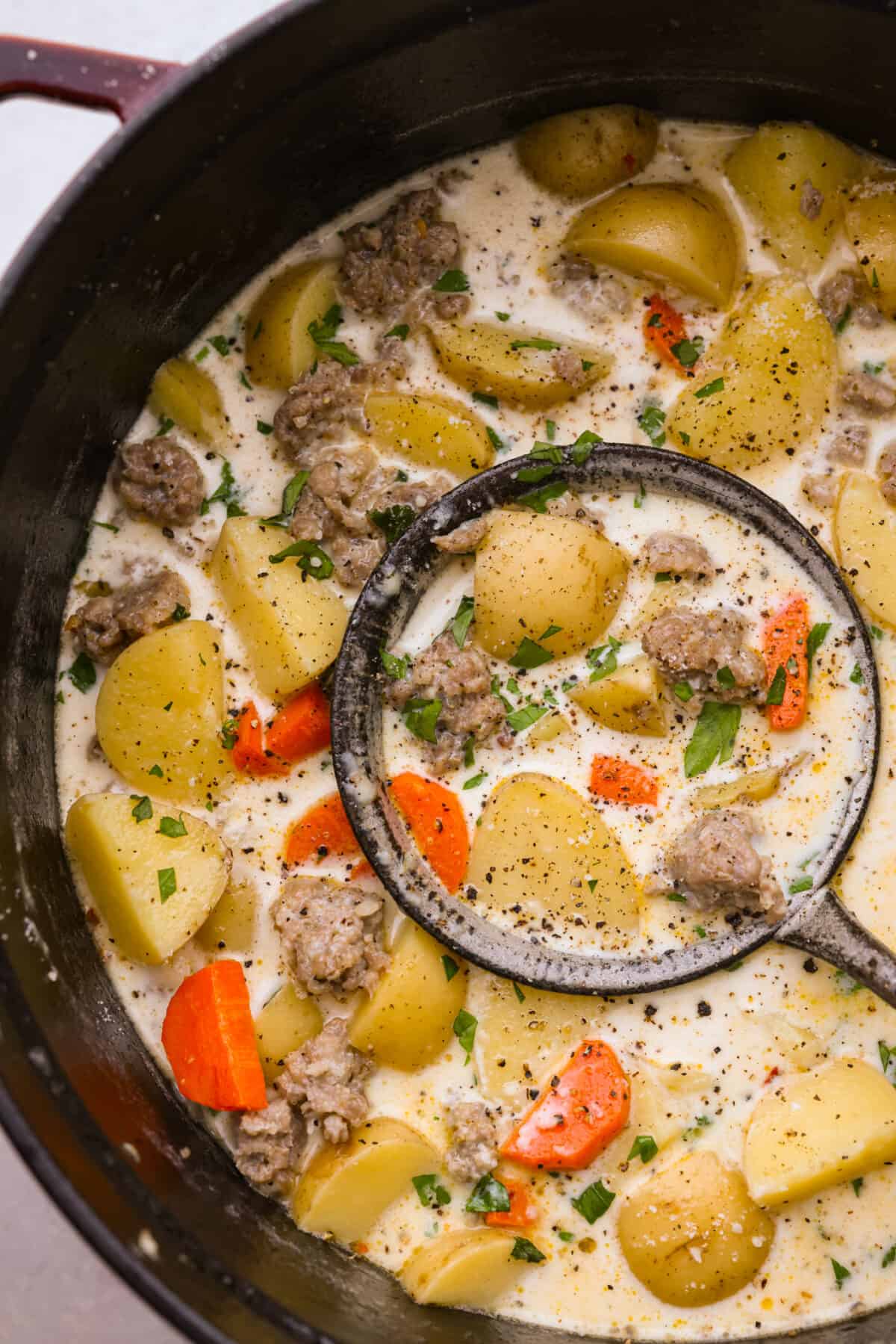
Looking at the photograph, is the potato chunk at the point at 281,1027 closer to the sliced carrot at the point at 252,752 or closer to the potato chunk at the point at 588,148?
the sliced carrot at the point at 252,752

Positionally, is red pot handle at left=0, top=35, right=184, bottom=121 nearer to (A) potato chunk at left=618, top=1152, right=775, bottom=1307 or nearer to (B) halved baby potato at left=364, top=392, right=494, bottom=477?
(B) halved baby potato at left=364, top=392, right=494, bottom=477

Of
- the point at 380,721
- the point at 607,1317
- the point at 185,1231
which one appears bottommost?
the point at 607,1317

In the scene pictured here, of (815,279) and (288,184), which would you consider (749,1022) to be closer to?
(815,279)

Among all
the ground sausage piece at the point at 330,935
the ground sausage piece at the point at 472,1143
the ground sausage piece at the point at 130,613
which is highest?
the ground sausage piece at the point at 130,613

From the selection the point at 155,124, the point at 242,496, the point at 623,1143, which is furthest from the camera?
the point at 242,496

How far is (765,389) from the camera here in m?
3.32

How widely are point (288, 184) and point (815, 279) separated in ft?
4.39

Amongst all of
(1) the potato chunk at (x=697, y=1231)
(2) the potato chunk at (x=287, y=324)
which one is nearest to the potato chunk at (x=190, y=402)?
(2) the potato chunk at (x=287, y=324)

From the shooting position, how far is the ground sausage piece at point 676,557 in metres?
3.21

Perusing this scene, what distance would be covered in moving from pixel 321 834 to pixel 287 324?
127 cm

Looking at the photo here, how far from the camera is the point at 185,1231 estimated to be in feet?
9.80

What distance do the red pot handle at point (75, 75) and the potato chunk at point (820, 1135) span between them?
2619mm

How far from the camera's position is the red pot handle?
8.82ft

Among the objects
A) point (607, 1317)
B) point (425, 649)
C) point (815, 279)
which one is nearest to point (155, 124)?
point (425, 649)
